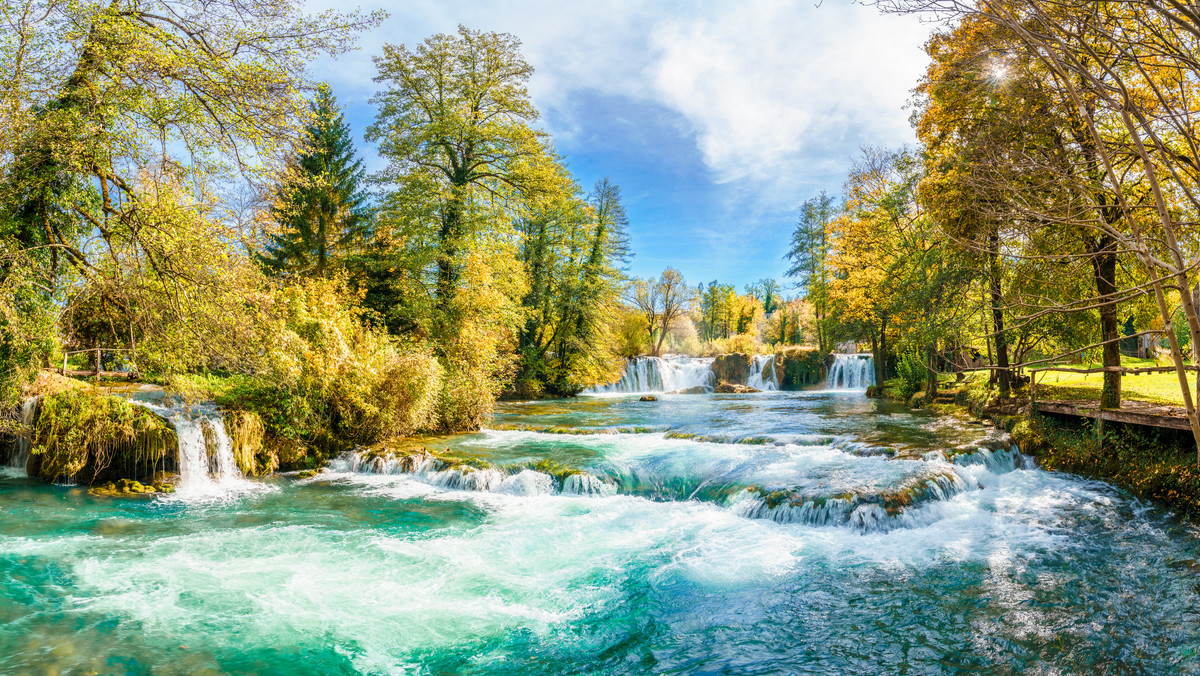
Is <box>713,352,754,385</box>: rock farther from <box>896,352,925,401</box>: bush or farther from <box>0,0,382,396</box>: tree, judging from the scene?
<box>0,0,382,396</box>: tree

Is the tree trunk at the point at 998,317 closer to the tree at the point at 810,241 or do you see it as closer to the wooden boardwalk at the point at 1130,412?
the wooden boardwalk at the point at 1130,412

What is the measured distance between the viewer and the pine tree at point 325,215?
2305cm

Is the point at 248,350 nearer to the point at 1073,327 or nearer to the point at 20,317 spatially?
the point at 20,317

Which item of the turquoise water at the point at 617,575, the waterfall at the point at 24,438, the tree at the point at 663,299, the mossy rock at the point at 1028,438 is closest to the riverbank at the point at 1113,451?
the mossy rock at the point at 1028,438

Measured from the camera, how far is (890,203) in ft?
60.1

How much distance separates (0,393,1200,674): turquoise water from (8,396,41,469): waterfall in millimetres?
806

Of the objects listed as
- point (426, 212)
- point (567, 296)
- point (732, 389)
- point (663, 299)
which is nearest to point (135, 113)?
point (426, 212)

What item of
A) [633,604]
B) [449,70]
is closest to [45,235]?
[633,604]

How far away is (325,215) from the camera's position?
23.6m

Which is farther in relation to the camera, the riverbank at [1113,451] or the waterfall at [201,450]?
the waterfall at [201,450]

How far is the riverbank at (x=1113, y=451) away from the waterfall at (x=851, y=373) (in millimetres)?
16543

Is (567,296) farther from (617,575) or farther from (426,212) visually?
(617,575)

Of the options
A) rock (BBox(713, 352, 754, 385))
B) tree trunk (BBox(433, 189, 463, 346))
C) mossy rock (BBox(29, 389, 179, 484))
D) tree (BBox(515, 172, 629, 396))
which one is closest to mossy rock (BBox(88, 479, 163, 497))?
mossy rock (BBox(29, 389, 179, 484))

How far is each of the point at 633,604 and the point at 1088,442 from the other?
358 inches
